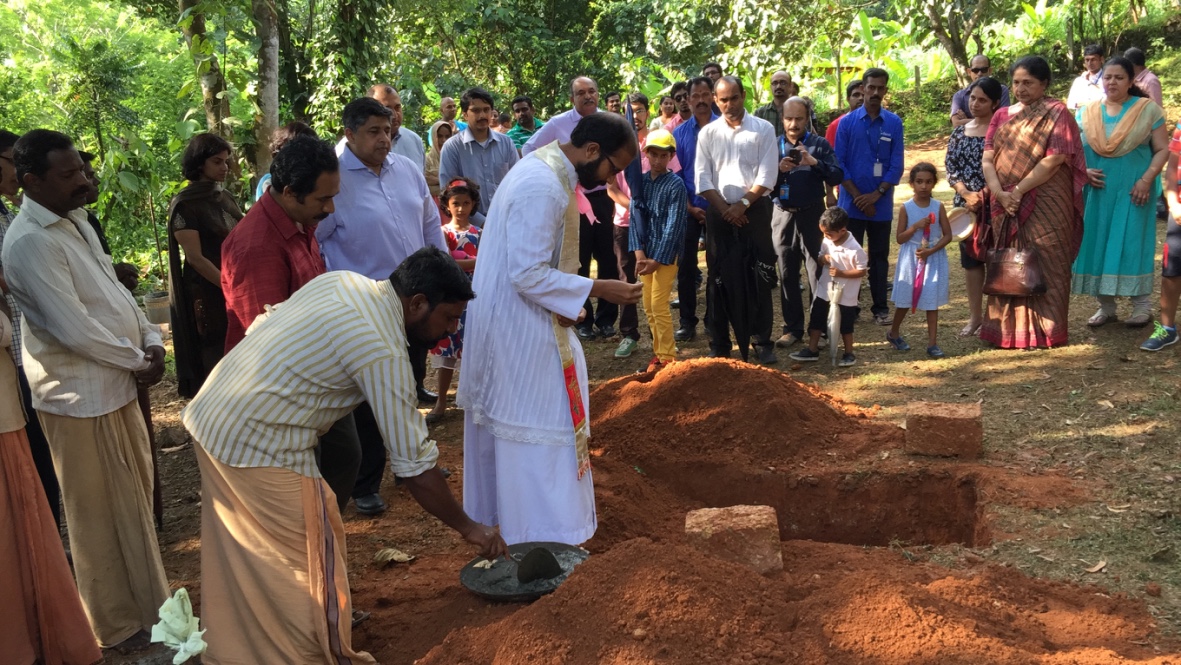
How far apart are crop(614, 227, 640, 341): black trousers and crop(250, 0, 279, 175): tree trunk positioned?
3.02m

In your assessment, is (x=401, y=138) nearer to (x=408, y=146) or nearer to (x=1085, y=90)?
(x=408, y=146)

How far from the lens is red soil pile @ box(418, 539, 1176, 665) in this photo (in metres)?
2.82

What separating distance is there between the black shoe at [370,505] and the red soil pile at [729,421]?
4.29ft

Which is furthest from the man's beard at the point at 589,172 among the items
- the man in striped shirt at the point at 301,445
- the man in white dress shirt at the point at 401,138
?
the man in white dress shirt at the point at 401,138

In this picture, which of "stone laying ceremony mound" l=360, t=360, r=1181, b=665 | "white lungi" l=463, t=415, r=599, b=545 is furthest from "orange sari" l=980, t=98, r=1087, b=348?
"white lungi" l=463, t=415, r=599, b=545

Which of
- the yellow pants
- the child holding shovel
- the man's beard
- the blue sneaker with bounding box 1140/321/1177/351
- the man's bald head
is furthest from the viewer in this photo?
the child holding shovel

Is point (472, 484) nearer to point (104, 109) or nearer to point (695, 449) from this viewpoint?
point (695, 449)

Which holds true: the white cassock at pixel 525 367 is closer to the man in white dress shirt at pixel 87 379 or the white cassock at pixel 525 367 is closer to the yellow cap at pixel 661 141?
the man in white dress shirt at pixel 87 379

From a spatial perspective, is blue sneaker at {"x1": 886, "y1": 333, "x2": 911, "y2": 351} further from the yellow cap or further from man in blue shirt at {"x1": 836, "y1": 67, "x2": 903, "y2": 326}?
the yellow cap

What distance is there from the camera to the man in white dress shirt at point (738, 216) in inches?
264

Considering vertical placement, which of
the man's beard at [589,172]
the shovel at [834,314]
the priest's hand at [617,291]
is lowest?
the shovel at [834,314]

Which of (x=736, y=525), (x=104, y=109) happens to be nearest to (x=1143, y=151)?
(x=736, y=525)

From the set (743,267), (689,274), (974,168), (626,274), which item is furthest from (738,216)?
(974,168)

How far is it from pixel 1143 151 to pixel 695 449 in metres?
4.06
